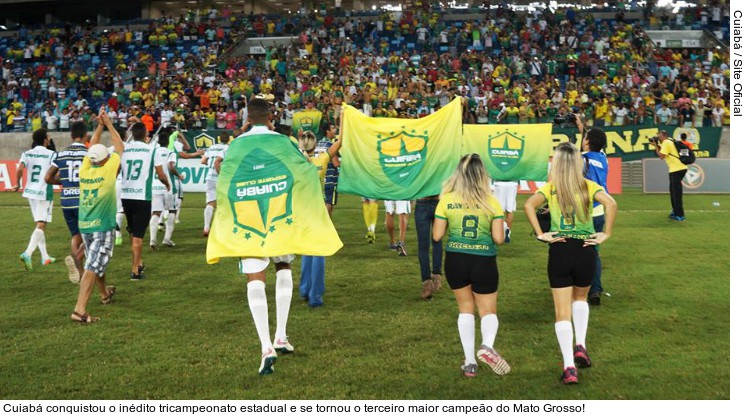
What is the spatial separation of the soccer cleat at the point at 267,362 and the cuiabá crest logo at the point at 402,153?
5.22 metres

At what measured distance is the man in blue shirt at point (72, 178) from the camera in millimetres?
9539

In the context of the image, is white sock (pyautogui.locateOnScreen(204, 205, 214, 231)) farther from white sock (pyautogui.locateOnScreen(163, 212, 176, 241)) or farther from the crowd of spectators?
the crowd of spectators

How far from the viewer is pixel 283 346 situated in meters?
6.66

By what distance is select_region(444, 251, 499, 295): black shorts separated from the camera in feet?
19.8

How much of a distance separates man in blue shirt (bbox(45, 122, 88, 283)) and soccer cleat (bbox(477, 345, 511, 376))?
617cm

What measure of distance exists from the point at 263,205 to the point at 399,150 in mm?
5031

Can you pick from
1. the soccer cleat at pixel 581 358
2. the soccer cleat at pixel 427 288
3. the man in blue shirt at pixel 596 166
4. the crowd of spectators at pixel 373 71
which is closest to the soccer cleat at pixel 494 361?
the soccer cleat at pixel 581 358

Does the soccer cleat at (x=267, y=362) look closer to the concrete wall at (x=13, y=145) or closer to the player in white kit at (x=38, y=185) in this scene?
the player in white kit at (x=38, y=185)

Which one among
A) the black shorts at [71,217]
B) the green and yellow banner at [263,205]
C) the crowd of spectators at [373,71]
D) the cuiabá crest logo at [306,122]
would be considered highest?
the crowd of spectators at [373,71]

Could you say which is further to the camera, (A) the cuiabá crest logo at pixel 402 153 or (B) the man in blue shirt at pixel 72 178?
(A) the cuiabá crest logo at pixel 402 153

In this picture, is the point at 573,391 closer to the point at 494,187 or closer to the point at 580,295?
the point at 580,295

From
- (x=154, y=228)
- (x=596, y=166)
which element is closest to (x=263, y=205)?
(x=596, y=166)

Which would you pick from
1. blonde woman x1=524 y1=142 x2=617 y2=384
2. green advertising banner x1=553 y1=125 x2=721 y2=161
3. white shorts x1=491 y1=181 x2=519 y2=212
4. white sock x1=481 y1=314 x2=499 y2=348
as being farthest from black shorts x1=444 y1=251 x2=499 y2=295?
green advertising banner x1=553 y1=125 x2=721 y2=161

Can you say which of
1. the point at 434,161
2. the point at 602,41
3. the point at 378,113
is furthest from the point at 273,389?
the point at 602,41
